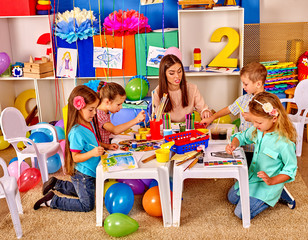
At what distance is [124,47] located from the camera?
355cm

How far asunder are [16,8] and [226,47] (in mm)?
2046

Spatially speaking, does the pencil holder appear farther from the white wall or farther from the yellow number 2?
the white wall

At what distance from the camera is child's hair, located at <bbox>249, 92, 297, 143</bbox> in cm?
201

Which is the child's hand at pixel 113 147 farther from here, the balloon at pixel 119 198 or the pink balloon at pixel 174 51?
the pink balloon at pixel 174 51

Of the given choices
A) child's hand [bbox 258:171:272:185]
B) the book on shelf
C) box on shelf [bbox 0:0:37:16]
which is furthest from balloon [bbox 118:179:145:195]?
box on shelf [bbox 0:0:37:16]

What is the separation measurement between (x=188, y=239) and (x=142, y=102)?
65.2 inches

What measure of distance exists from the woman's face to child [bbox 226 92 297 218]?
0.71m

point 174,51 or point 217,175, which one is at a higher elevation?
point 174,51

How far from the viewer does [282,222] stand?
6.97 feet

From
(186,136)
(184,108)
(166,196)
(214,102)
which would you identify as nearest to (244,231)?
(166,196)

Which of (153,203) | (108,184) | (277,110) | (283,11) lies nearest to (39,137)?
(108,184)

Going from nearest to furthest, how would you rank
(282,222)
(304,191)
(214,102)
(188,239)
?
(188,239)
(282,222)
(304,191)
(214,102)

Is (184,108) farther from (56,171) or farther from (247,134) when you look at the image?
(56,171)

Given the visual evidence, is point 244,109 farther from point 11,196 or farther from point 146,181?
point 11,196
